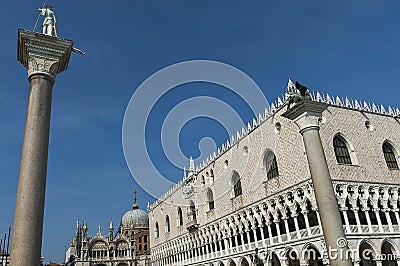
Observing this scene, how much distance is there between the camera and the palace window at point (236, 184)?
90.4 ft

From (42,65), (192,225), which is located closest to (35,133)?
(42,65)

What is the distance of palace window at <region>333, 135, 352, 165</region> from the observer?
68.9 feet

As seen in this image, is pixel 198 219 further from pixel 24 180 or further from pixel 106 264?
pixel 24 180

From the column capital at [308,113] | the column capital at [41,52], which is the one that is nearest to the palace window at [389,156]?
the column capital at [308,113]

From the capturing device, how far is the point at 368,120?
23469 millimetres

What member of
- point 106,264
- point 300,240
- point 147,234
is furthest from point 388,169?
point 147,234

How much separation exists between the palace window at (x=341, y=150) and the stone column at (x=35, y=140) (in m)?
17.7

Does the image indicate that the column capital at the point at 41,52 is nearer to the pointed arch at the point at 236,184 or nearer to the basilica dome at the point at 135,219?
the pointed arch at the point at 236,184

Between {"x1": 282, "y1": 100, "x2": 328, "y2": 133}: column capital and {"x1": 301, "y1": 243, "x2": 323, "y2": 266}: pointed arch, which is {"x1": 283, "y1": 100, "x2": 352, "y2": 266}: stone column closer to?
{"x1": 282, "y1": 100, "x2": 328, "y2": 133}: column capital

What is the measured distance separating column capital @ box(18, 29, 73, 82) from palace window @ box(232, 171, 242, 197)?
2158 centimetres

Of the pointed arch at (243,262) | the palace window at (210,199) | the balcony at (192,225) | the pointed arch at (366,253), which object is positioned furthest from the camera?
the balcony at (192,225)

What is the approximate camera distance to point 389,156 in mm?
23422

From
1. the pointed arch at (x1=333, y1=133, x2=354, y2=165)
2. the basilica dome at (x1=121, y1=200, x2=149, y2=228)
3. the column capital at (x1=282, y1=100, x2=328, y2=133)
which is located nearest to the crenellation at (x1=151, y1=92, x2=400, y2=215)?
the pointed arch at (x1=333, y1=133, x2=354, y2=165)

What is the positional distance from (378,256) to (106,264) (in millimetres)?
36466
